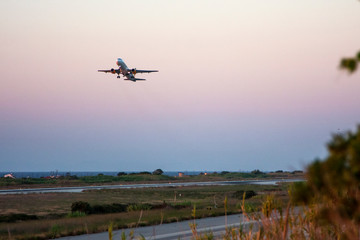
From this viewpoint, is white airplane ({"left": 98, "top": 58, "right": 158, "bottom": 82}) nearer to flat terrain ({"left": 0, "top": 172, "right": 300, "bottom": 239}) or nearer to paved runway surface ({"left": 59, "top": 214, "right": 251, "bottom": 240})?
flat terrain ({"left": 0, "top": 172, "right": 300, "bottom": 239})

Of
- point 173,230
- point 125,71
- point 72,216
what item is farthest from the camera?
point 125,71

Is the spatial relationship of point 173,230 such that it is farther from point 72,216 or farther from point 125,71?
point 125,71

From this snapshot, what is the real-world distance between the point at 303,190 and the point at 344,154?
28.0 inches

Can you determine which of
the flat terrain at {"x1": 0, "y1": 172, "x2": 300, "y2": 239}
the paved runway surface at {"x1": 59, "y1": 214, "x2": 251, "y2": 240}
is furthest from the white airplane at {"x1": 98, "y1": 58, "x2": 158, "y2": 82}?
the paved runway surface at {"x1": 59, "y1": 214, "x2": 251, "y2": 240}

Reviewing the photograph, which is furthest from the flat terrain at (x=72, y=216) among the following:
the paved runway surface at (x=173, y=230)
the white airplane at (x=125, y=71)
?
the white airplane at (x=125, y=71)

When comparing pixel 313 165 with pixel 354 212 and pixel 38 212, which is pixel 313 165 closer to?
pixel 354 212

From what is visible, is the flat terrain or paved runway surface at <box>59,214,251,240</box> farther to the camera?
the flat terrain

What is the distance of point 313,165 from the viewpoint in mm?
4465

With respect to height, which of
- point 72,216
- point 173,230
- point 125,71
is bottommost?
point 173,230

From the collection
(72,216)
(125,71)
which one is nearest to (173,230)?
(72,216)

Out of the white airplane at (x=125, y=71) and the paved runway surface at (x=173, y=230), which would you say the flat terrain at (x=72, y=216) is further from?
the white airplane at (x=125, y=71)

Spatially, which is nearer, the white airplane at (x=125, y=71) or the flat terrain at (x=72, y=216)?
the flat terrain at (x=72, y=216)

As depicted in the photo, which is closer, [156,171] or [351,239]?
[351,239]

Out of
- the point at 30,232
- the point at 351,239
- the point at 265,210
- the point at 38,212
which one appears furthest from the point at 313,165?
the point at 38,212
